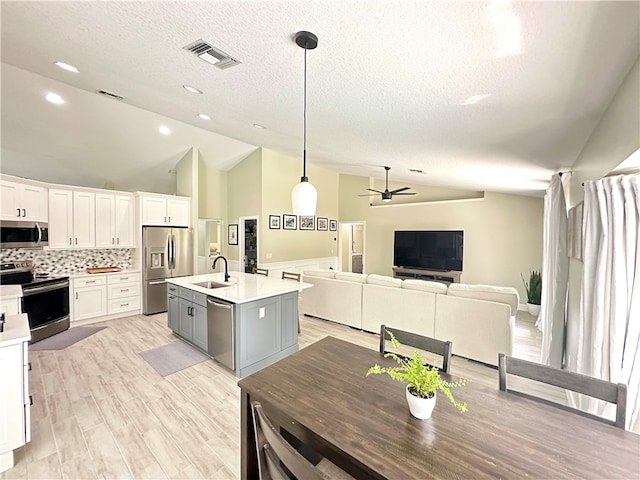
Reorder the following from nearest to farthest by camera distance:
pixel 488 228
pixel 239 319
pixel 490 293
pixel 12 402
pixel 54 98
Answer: pixel 12 402 → pixel 239 319 → pixel 490 293 → pixel 54 98 → pixel 488 228

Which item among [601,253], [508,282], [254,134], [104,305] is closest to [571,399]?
[601,253]

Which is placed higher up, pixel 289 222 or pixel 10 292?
pixel 289 222

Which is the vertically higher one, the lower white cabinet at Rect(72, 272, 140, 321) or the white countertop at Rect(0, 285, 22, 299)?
the white countertop at Rect(0, 285, 22, 299)

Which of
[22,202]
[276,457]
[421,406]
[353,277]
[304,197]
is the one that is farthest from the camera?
[353,277]

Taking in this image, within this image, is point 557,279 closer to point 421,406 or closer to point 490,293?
point 490,293

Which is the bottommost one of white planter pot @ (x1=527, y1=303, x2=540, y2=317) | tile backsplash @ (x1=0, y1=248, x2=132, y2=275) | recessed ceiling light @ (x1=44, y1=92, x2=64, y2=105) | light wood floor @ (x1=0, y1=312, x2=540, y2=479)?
light wood floor @ (x1=0, y1=312, x2=540, y2=479)

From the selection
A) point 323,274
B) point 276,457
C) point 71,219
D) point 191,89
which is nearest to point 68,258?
point 71,219

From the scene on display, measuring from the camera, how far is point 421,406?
1.11 metres

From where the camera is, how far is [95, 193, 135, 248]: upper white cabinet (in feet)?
16.2

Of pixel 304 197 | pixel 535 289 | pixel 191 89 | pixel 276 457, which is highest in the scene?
pixel 191 89

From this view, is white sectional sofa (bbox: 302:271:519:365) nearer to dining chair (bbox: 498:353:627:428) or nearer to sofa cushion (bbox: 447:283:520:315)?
sofa cushion (bbox: 447:283:520:315)

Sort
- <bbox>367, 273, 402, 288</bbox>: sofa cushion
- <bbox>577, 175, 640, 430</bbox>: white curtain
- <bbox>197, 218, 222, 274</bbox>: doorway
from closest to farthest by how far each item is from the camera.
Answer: <bbox>577, 175, 640, 430</bbox>: white curtain → <bbox>367, 273, 402, 288</bbox>: sofa cushion → <bbox>197, 218, 222, 274</bbox>: doorway

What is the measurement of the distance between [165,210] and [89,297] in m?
2.00

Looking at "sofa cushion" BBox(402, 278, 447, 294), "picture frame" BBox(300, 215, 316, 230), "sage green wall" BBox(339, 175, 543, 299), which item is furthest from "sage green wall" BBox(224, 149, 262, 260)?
"sage green wall" BBox(339, 175, 543, 299)
